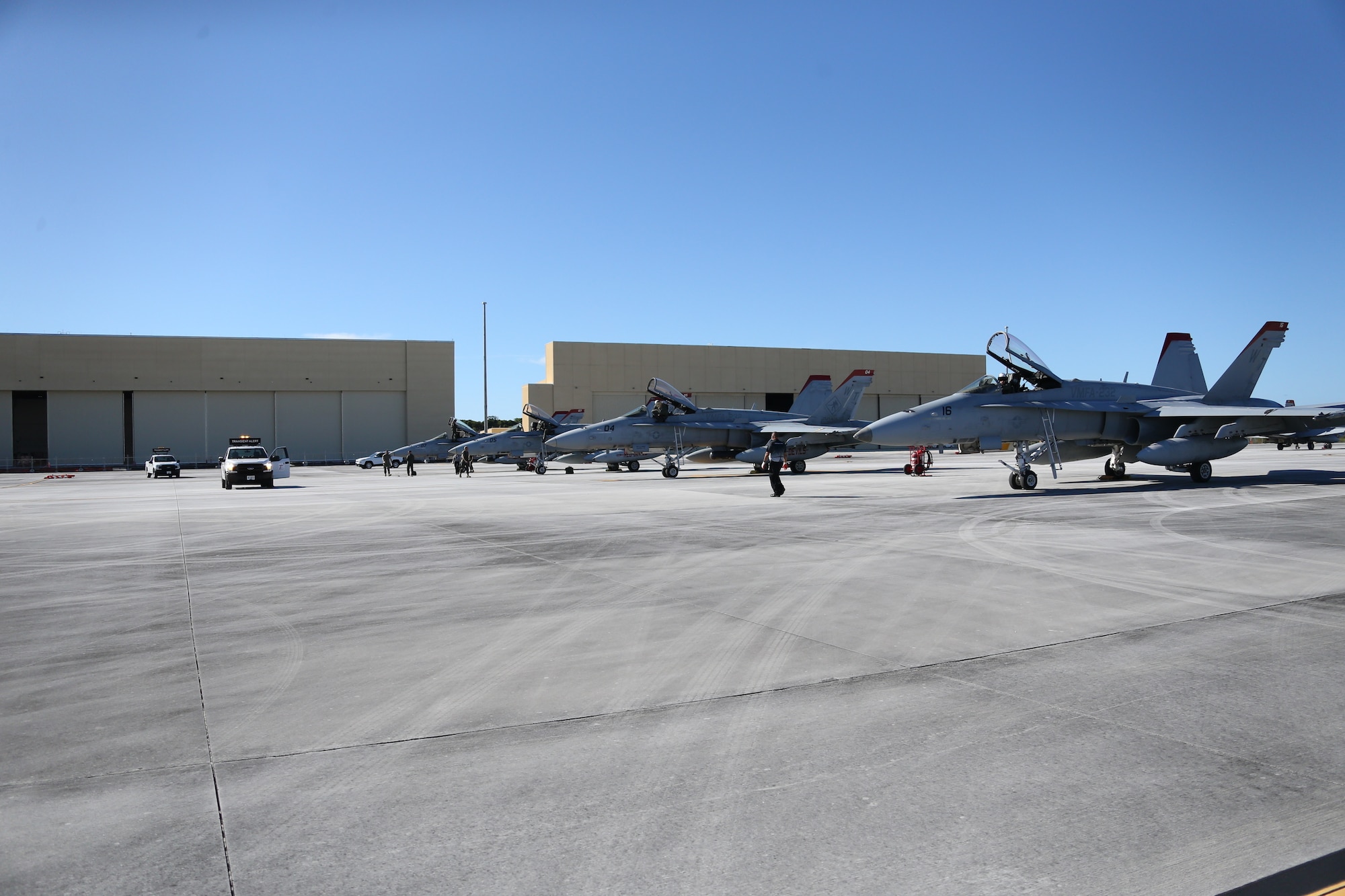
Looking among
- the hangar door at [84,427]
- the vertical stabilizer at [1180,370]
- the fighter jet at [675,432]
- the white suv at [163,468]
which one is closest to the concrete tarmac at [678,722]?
the vertical stabilizer at [1180,370]

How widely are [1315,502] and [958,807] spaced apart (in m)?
16.4

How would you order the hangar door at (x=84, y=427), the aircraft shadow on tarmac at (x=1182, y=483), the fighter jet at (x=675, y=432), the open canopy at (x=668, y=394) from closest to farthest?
the aircraft shadow on tarmac at (x=1182, y=483) < the fighter jet at (x=675, y=432) < the open canopy at (x=668, y=394) < the hangar door at (x=84, y=427)

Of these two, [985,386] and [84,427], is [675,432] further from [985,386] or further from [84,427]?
[84,427]

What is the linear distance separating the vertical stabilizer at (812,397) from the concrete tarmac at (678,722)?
27.3m

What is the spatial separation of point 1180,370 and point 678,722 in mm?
26561

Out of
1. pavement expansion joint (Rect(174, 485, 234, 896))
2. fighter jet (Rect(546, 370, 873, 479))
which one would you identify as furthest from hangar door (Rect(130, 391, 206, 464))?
pavement expansion joint (Rect(174, 485, 234, 896))

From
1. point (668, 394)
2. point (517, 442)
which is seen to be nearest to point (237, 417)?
point (517, 442)

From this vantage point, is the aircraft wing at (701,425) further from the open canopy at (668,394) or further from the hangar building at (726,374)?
the hangar building at (726,374)

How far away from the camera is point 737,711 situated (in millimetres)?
4273

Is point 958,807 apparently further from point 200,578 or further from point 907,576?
point 200,578

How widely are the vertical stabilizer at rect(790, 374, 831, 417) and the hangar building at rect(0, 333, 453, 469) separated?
1544 inches

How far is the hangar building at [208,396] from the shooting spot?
59688mm

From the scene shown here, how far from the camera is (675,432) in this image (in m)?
31.4

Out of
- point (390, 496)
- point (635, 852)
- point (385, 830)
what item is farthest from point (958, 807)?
point (390, 496)
